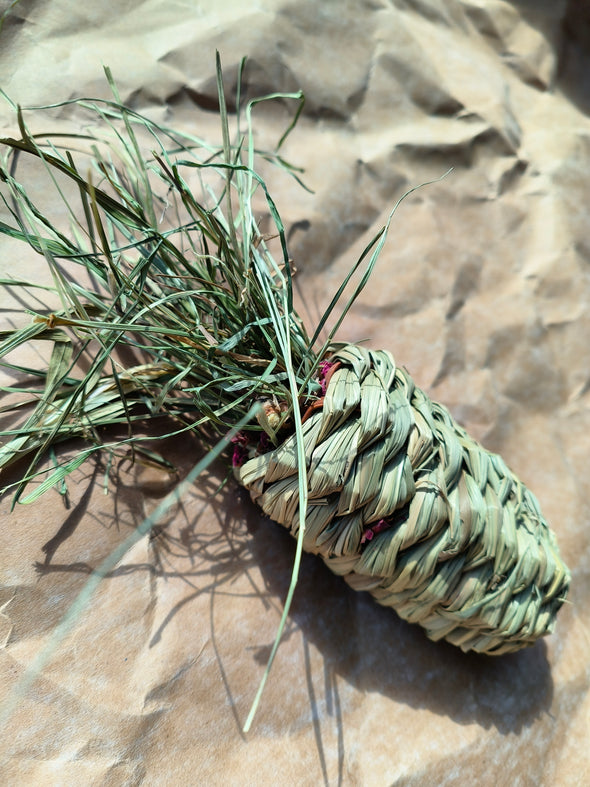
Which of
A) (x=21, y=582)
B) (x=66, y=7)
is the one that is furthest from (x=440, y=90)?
(x=21, y=582)

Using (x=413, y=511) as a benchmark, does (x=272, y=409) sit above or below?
above

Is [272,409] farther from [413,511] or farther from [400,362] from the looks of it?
[400,362]

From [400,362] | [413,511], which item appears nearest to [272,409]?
[413,511]

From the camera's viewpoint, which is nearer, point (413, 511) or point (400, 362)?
point (413, 511)

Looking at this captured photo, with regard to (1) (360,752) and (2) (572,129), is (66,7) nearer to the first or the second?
(2) (572,129)
